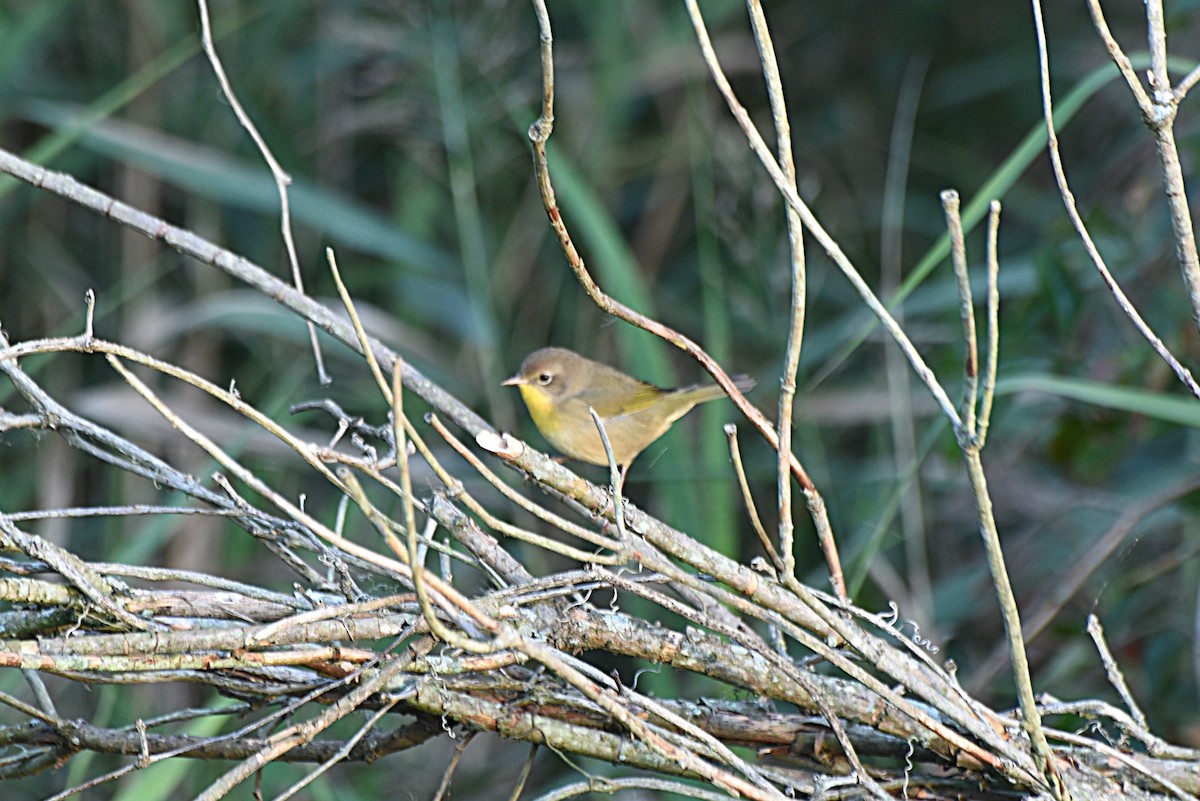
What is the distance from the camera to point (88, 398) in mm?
3350

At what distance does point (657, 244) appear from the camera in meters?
4.31

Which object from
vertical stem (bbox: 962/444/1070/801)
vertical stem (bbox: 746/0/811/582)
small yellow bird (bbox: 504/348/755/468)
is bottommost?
vertical stem (bbox: 962/444/1070/801)

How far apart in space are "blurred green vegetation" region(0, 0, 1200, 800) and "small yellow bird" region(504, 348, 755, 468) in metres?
0.11

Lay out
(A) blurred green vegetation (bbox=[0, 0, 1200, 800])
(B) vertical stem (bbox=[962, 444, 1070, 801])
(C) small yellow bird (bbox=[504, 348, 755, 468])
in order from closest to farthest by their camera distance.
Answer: (B) vertical stem (bbox=[962, 444, 1070, 801]) → (A) blurred green vegetation (bbox=[0, 0, 1200, 800]) → (C) small yellow bird (bbox=[504, 348, 755, 468])

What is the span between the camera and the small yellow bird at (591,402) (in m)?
3.11

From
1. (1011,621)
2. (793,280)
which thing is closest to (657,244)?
(793,280)

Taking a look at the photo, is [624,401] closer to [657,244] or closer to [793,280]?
[657,244]

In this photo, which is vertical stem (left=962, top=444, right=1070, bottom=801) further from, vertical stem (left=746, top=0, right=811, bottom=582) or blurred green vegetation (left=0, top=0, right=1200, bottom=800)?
blurred green vegetation (left=0, top=0, right=1200, bottom=800)

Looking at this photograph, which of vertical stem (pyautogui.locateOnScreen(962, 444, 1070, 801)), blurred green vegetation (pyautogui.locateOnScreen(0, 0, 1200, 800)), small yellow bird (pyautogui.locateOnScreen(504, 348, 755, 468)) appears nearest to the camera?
vertical stem (pyautogui.locateOnScreen(962, 444, 1070, 801))

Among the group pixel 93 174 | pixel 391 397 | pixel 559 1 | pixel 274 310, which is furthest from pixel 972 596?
pixel 93 174

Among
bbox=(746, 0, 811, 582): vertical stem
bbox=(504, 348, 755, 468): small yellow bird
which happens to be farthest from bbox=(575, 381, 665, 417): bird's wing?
bbox=(746, 0, 811, 582): vertical stem

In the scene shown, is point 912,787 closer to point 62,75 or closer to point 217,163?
point 217,163

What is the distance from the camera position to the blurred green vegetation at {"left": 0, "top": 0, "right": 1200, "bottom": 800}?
2770 mm

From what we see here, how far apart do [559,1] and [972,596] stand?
2.50 m
